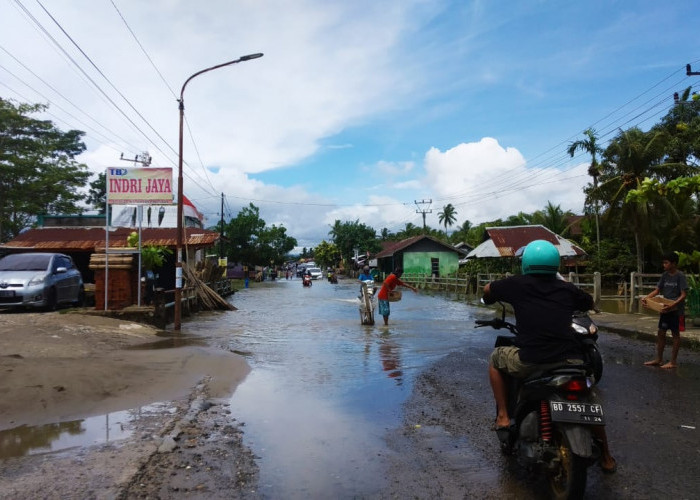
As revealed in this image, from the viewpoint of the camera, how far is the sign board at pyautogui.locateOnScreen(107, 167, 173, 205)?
1307 centimetres

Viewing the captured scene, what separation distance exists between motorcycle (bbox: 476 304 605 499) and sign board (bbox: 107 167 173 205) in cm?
1116

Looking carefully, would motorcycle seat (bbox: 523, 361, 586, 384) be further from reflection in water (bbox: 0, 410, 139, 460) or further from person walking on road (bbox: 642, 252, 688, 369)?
person walking on road (bbox: 642, 252, 688, 369)

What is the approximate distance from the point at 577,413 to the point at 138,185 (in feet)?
39.4

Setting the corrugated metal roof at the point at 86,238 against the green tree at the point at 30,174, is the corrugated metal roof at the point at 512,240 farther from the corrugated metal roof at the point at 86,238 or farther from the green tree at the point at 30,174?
the green tree at the point at 30,174

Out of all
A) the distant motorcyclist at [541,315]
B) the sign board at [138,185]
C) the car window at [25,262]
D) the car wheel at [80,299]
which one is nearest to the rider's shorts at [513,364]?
the distant motorcyclist at [541,315]

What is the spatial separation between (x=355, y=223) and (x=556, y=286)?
237 ft

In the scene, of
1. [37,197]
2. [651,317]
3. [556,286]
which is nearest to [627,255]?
[651,317]

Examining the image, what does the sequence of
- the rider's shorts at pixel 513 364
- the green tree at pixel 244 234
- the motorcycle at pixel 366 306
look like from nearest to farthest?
the rider's shorts at pixel 513 364, the motorcycle at pixel 366 306, the green tree at pixel 244 234

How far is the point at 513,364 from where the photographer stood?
13.3ft

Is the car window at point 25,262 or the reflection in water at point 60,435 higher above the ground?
the car window at point 25,262

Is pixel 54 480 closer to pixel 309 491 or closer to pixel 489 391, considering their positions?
pixel 309 491

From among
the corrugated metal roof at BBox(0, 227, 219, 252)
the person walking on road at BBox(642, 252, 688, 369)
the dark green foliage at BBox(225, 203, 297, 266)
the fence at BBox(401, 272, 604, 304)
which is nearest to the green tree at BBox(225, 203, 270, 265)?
the dark green foliage at BBox(225, 203, 297, 266)

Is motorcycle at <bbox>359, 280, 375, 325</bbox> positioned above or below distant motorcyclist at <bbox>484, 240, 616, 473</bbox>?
below

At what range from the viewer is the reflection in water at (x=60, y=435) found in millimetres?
4512
